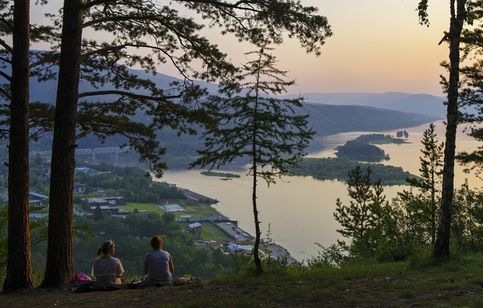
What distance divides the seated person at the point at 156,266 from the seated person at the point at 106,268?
44cm

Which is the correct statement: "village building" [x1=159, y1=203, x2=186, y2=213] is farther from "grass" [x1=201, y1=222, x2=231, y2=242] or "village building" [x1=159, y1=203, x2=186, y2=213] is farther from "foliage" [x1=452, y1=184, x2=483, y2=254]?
"foliage" [x1=452, y1=184, x2=483, y2=254]

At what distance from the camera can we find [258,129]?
7.79m

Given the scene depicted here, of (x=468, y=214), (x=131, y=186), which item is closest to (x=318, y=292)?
(x=468, y=214)

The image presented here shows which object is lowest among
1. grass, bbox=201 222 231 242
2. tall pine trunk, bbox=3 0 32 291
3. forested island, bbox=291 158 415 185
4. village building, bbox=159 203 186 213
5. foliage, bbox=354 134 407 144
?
grass, bbox=201 222 231 242

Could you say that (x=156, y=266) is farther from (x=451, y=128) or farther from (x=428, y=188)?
(x=428, y=188)

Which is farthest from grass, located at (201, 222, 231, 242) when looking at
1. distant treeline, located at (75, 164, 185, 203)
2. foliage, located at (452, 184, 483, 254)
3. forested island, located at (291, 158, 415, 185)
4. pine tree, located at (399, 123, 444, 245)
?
foliage, located at (452, 184, 483, 254)

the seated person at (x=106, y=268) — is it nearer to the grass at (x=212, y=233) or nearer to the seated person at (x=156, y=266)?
the seated person at (x=156, y=266)

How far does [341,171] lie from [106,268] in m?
66.0

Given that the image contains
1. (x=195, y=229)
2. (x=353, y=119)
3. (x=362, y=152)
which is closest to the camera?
(x=195, y=229)

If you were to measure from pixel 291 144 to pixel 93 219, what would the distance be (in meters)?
37.5

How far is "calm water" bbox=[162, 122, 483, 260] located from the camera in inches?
1495

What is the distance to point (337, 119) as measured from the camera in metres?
164

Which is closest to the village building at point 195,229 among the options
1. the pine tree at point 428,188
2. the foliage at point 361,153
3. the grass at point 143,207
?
the grass at point 143,207

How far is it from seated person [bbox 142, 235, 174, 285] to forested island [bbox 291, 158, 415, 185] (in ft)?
177
